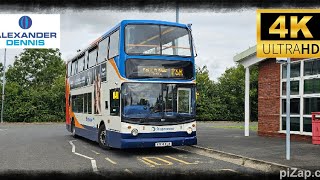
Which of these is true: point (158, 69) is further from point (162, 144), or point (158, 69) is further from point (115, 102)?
point (162, 144)

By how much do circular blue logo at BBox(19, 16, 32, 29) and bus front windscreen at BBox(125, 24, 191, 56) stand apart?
9.85 feet

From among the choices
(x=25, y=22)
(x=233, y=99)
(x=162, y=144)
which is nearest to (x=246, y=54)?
(x=162, y=144)

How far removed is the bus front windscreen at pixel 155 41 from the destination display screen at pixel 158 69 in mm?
271

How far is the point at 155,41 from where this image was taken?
12391 mm

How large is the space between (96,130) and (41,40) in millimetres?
3754

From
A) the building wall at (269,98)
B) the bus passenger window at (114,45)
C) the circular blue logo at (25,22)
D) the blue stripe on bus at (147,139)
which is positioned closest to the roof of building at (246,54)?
the building wall at (269,98)

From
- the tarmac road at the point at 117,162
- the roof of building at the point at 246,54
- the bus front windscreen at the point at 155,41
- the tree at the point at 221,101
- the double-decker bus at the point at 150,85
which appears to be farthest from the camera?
the tree at the point at 221,101

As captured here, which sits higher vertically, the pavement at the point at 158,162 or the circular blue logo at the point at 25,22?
the circular blue logo at the point at 25,22

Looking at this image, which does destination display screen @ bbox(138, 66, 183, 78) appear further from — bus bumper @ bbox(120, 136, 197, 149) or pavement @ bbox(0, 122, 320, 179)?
pavement @ bbox(0, 122, 320, 179)

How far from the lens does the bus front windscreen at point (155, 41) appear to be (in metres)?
12.2

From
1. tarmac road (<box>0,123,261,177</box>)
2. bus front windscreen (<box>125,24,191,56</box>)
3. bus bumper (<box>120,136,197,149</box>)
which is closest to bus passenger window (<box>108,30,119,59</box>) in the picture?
bus front windscreen (<box>125,24,191,56</box>)

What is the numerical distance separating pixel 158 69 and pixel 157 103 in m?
1.02

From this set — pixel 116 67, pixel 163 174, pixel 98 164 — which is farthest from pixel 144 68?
pixel 163 174

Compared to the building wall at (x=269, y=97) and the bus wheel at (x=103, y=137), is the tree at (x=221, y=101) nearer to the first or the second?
the building wall at (x=269, y=97)
